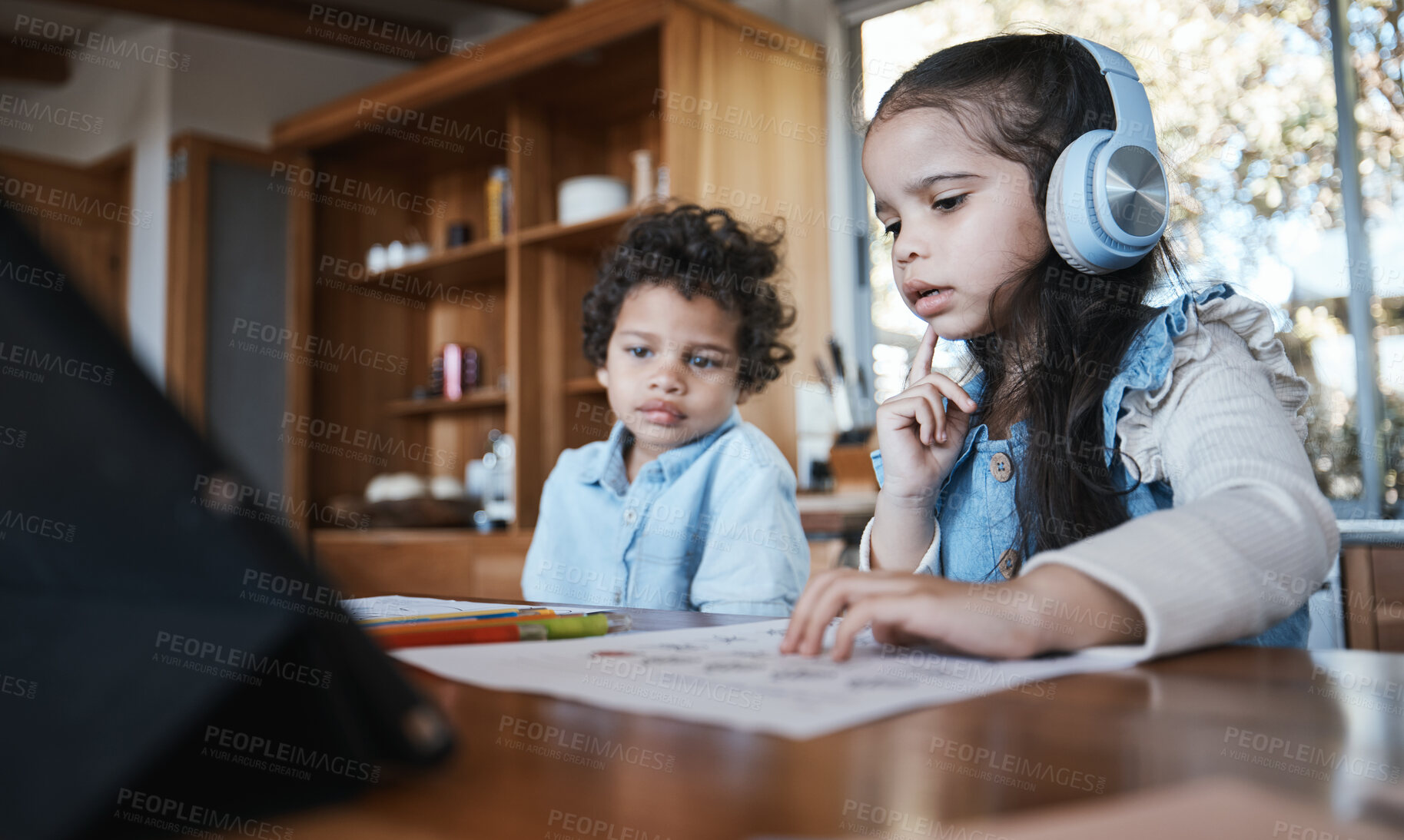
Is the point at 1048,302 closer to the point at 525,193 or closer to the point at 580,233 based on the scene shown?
the point at 580,233

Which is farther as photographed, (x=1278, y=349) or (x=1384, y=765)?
(x=1278, y=349)

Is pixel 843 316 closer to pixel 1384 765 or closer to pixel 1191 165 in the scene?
pixel 1191 165

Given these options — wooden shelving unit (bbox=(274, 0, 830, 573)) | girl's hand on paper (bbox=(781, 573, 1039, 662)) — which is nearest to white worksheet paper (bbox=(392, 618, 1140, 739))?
girl's hand on paper (bbox=(781, 573, 1039, 662))

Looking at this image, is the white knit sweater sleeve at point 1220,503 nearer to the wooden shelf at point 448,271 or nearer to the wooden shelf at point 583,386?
the wooden shelf at point 583,386

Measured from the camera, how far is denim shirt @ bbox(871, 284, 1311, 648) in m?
0.86

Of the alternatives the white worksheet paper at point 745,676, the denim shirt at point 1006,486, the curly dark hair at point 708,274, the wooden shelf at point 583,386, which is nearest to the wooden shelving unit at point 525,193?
the wooden shelf at point 583,386

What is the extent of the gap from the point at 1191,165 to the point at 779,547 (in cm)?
189

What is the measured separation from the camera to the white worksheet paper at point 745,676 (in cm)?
40

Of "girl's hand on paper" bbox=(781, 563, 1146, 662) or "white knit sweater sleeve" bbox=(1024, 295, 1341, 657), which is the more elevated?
"white knit sweater sleeve" bbox=(1024, 295, 1341, 657)

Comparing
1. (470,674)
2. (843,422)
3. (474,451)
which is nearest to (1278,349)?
(470,674)

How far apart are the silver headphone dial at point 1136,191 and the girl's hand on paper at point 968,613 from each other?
18.2 inches

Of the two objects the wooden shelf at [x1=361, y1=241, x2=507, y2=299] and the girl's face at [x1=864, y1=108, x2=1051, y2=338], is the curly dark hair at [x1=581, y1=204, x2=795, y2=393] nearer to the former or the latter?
the girl's face at [x1=864, y1=108, x2=1051, y2=338]

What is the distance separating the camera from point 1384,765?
1.03ft

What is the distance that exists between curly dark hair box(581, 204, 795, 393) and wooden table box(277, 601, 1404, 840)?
1.31 meters
